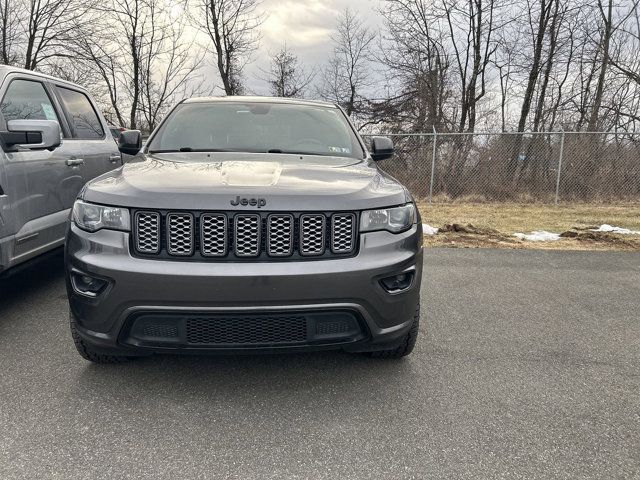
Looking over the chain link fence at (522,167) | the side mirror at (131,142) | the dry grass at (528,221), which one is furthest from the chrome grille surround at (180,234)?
the chain link fence at (522,167)

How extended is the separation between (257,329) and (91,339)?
33.0 inches

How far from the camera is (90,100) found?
539 cm

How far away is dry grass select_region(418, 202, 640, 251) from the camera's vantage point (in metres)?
6.95

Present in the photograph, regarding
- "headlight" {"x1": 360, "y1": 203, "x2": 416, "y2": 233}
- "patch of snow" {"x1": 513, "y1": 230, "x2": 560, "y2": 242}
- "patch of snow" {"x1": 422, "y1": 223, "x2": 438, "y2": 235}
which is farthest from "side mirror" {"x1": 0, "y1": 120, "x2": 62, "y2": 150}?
"patch of snow" {"x1": 513, "y1": 230, "x2": 560, "y2": 242}

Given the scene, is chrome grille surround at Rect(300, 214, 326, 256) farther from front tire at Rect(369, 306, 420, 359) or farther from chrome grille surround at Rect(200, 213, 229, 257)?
front tire at Rect(369, 306, 420, 359)

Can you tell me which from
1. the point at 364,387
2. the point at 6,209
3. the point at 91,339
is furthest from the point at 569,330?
the point at 6,209

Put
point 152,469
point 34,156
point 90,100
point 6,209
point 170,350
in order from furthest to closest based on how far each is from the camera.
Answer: point 90,100, point 34,156, point 6,209, point 170,350, point 152,469

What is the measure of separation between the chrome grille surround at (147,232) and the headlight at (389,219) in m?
1.00

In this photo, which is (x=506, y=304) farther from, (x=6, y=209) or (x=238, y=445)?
(x=6, y=209)

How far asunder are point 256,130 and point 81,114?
2422mm

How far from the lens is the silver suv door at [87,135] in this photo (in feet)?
14.8

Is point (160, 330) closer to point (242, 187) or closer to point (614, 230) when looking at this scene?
Answer: point (242, 187)

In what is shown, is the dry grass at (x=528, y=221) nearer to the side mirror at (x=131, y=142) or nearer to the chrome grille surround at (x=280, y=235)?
the side mirror at (x=131, y=142)

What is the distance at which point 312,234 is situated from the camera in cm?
234
